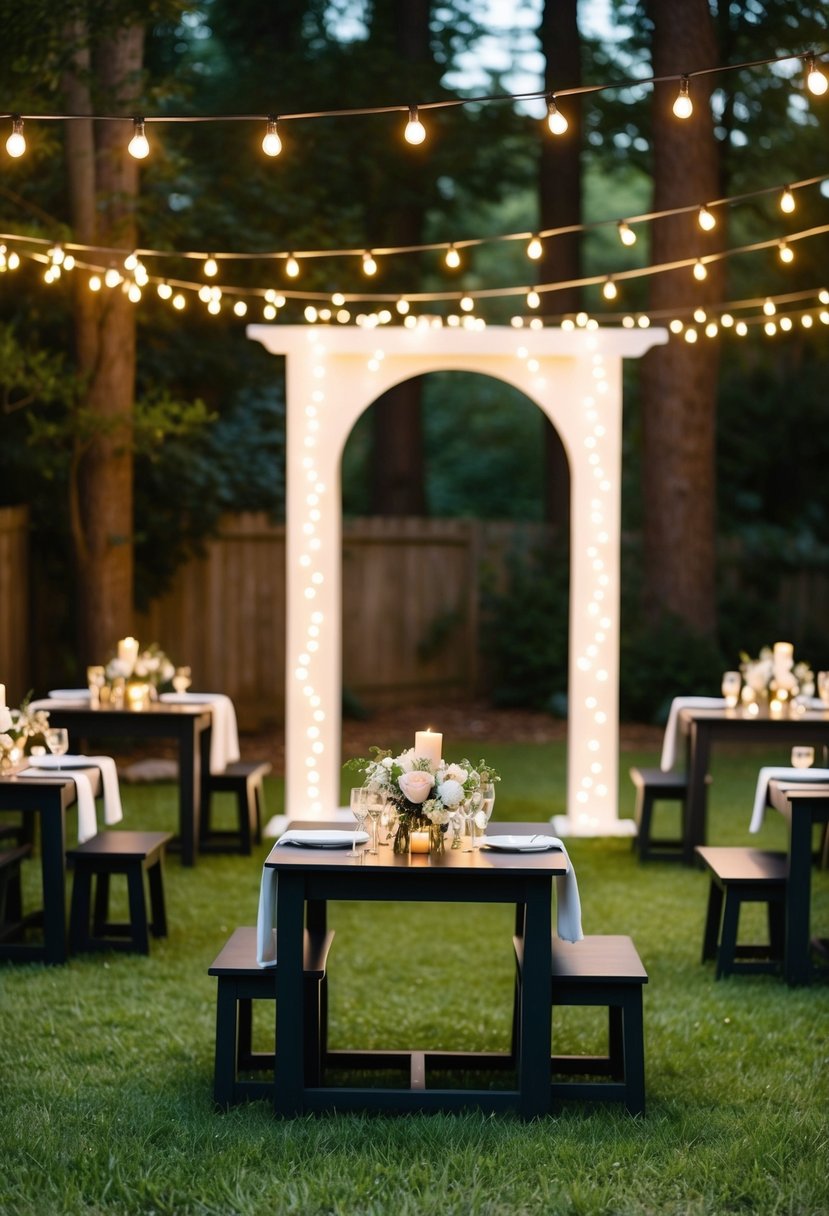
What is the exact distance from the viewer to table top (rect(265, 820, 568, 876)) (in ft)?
14.4

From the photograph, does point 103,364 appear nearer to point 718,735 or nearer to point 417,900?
point 718,735

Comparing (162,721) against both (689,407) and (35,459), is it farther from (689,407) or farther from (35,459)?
(689,407)

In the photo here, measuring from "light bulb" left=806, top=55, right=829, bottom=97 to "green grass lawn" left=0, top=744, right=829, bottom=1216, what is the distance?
3008mm

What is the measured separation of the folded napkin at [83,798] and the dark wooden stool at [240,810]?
1.96 meters

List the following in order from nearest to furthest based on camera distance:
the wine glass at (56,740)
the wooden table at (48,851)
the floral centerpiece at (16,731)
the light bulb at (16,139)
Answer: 1. the light bulb at (16,139)
2. the wooden table at (48,851)
3. the floral centerpiece at (16,731)
4. the wine glass at (56,740)

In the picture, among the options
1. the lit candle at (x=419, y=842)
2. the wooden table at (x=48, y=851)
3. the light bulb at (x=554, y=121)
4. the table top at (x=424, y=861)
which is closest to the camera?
the table top at (x=424, y=861)

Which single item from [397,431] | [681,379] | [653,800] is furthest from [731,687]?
[397,431]

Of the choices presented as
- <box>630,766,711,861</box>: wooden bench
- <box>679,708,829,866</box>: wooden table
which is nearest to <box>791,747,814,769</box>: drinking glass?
<box>679,708,829,866</box>: wooden table

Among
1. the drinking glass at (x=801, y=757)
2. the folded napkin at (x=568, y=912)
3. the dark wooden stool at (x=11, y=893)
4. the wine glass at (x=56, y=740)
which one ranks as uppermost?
the wine glass at (x=56, y=740)

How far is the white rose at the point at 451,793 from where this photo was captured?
4562 millimetres

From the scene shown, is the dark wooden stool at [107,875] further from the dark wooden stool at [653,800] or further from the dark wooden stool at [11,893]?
the dark wooden stool at [653,800]

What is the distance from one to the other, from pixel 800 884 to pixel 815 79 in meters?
2.91

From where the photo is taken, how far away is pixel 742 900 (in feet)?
19.8

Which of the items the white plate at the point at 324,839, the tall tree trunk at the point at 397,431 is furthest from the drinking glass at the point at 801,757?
the tall tree trunk at the point at 397,431
